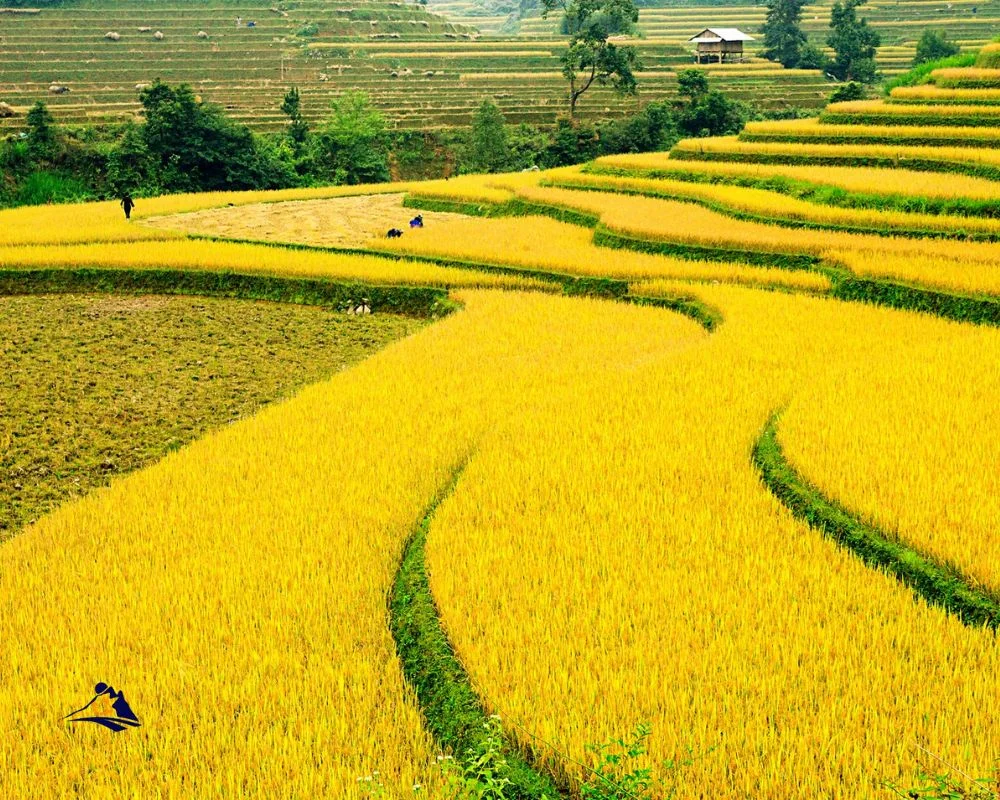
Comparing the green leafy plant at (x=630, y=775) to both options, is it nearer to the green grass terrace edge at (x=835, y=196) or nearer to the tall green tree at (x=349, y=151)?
the green grass terrace edge at (x=835, y=196)

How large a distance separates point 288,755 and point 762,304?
23.0 feet

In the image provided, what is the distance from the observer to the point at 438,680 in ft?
10.6

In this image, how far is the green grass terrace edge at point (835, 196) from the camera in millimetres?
11430

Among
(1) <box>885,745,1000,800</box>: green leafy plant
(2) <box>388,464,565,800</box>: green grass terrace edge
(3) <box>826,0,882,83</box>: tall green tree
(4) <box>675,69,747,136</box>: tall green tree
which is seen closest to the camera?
(1) <box>885,745,1000,800</box>: green leafy plant

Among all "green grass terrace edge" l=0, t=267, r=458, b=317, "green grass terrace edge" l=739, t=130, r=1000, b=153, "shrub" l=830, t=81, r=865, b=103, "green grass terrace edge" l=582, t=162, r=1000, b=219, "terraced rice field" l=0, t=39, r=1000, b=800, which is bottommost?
"terraced rice field" l=0, t=39, r=1000, b=800

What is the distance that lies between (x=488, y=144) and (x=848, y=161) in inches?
589

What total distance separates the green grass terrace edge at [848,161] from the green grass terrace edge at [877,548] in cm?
1050

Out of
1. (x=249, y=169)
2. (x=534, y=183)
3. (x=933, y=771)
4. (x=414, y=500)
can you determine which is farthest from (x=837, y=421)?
(x=249, y=169)

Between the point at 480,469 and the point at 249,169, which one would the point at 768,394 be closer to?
the point at 480,469

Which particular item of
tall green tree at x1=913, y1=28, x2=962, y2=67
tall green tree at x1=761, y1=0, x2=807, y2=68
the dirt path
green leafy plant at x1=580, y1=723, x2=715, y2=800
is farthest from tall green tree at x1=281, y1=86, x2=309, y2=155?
green leafy plant at x1=580, y1=723, x2=715, y2=800

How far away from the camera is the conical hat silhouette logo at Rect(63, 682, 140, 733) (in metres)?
2.74

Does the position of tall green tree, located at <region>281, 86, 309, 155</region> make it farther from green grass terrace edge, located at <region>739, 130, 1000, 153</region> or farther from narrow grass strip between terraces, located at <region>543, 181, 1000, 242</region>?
narrow grass strip between terraces, located at <region>543, 181, 1000, 242</region>

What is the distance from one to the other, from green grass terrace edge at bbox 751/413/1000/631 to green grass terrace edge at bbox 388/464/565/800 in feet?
5.99

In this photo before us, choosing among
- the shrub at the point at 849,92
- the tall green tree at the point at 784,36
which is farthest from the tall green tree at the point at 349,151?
the tall green tree at the point at 784,36
